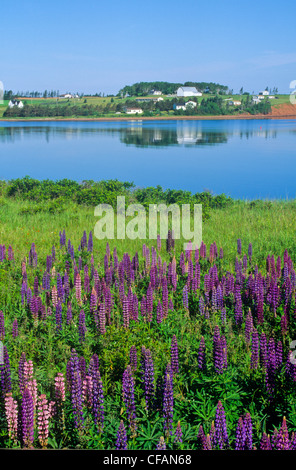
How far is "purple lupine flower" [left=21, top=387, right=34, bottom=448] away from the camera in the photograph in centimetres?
342

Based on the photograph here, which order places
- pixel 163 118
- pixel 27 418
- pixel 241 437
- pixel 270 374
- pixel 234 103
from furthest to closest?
pixel 234 103
pixel 163 118
pixel 270 374
pixel 27 418
pixel 241 437

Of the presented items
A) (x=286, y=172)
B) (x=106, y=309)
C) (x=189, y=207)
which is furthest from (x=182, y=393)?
(x=286, y=172)

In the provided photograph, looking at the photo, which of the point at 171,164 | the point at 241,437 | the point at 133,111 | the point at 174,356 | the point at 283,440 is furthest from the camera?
the point at 133,111

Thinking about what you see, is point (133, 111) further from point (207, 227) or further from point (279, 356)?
point (279, 356)

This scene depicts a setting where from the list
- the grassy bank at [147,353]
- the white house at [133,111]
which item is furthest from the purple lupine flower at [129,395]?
the white house at [133,111]

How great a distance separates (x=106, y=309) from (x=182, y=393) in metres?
1.91

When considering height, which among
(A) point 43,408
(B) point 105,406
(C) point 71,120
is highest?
(C) point 71,120

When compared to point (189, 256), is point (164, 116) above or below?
above

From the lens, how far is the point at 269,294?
612 centimetres

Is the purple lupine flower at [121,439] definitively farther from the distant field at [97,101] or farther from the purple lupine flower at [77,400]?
the distant field at [97,101]

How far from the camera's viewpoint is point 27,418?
3441 millimetres

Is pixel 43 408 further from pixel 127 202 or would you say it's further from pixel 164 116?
pixel 164 116

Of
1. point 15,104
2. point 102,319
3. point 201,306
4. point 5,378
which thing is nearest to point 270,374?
point 201,306

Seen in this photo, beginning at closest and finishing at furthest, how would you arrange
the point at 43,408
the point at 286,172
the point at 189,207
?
the point at 43,408, the point at 189,207, the point at 286,172
